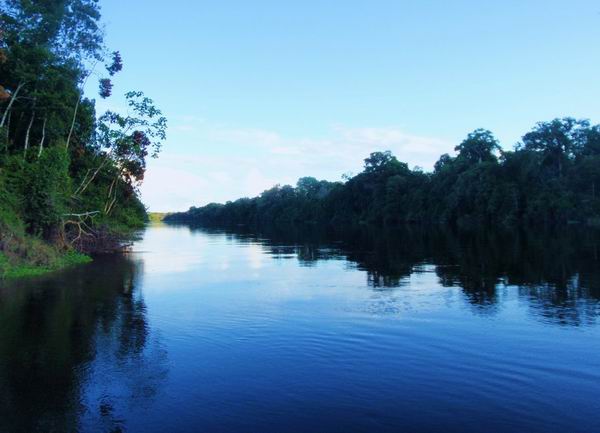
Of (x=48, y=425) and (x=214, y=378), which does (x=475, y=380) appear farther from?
(x=48, y=425)

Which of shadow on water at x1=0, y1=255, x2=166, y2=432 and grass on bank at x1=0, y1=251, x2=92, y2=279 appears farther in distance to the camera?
grass on bank at x1=0, y1=251, x2=92, y2=279

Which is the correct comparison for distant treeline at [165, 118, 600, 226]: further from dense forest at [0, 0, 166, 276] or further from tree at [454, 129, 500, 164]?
dense forest at [0, 0, 166, 276]

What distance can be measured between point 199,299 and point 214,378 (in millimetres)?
9408

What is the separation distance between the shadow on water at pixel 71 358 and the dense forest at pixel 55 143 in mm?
7630

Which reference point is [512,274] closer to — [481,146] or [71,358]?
[71,358]

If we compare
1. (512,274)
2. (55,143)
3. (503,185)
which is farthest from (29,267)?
(503,185)

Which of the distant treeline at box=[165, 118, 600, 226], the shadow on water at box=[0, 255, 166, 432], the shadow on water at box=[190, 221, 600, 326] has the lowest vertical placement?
the shadow on water at box=[0, 255, 166, 432]

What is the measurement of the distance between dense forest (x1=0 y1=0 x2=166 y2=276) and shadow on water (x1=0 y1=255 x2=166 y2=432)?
7.63 meters

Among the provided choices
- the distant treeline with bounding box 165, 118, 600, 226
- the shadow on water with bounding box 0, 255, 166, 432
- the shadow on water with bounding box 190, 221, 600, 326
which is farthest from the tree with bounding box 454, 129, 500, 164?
the shadow on water with bounding box 0, 255, 166, 432

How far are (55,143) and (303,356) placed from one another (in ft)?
101

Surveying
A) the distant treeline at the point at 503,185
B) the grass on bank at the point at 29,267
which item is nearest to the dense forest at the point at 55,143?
the grass on bank at the point at 29,267

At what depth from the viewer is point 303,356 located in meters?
11.5

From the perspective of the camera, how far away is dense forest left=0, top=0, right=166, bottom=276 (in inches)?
1104

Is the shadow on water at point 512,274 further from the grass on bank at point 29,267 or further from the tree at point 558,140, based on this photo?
the tree at point 558,140
